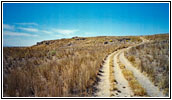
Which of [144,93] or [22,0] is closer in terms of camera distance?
[144,93]

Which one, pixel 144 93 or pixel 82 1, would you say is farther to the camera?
pixel 82 1

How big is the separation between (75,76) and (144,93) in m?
2.93

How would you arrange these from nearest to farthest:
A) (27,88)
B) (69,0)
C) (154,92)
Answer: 1. (27,88)
2. (154,92)
3. (69,0)

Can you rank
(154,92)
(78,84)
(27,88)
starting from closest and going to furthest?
1. (27,88)
2. (154,92)
3. (78,84)

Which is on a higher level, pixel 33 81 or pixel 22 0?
pixel 22 0

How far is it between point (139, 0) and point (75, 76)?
4629 millimetres

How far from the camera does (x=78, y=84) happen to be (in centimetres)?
450

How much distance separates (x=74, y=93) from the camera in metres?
4.00

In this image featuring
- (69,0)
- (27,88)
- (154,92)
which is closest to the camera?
(27,88)

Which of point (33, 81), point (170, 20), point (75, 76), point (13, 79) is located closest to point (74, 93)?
point (75, 76)

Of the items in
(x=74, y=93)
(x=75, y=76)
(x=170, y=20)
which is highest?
(x=170, y=20)

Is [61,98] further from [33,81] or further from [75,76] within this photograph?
[75,76]

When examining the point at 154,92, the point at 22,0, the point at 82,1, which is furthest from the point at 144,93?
the point at 22,0

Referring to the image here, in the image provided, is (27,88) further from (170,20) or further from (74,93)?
(170,20)
